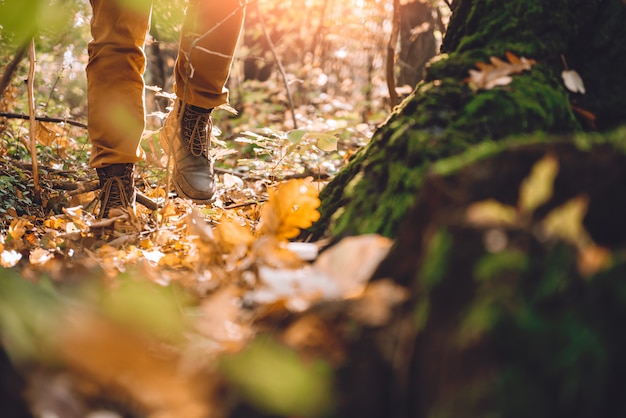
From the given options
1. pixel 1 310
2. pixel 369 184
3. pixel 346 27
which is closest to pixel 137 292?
pixel 1 310

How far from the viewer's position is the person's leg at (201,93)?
2686 mm

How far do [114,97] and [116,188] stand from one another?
0.41 metres

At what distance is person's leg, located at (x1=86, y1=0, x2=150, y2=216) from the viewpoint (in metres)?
2.31

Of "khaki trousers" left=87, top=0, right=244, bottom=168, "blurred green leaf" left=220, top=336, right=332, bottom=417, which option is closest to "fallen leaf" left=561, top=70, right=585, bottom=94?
"blurred green leaf" left=220, top=336, right=332, bottom=417

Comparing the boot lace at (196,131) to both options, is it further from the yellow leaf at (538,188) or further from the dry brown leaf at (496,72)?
the yellow leaf at (538,188)

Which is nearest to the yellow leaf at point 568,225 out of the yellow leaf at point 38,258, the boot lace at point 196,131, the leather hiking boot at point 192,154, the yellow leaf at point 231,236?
the yellow leaf at point 231,236

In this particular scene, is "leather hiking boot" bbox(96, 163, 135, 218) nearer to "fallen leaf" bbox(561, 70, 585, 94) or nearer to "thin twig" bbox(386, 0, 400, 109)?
"thin twig" bbox(386, 0, 400, 109)

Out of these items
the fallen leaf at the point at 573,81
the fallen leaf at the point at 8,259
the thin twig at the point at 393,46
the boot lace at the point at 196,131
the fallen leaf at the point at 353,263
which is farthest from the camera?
the boot lace at the point at 196,131

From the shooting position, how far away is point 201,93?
9.25ft

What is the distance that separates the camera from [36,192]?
3.06 metres

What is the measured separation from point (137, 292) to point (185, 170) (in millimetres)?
1969

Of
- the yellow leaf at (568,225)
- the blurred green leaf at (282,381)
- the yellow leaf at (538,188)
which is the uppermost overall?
the yellow leaf at (538,188)

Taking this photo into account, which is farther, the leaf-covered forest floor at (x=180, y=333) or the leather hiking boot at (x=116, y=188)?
the leather hiking boot at (x=116, y=188)

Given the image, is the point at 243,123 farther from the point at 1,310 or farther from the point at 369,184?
the point at 1,310
